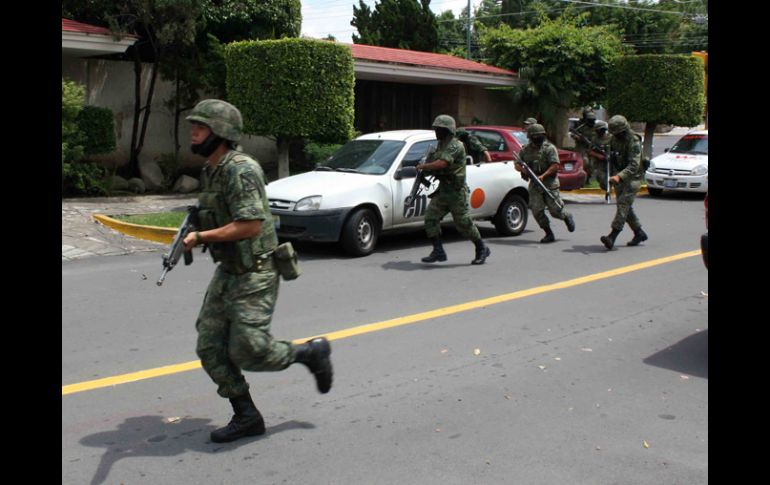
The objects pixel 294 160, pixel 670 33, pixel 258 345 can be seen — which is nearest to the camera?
pixel 258 345

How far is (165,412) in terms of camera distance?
17.2 ft

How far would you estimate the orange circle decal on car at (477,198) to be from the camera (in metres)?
12.2

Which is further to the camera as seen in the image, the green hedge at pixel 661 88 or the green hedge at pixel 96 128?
the green hedge at pixel 661 88

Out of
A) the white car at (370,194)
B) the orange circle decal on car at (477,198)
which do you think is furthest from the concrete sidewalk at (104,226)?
the orange circle decal on car at (477,198)

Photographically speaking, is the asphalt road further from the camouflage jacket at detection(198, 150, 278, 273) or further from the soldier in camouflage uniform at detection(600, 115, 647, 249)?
the soldier in camouflage uniform at detection(600, 115, 647, 249)

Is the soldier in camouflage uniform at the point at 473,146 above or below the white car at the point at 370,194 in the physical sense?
above

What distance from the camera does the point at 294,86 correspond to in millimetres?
14680

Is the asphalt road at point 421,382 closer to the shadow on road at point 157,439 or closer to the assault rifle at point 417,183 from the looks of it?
the shadow on road at point 157,439

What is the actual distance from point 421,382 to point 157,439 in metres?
1.83

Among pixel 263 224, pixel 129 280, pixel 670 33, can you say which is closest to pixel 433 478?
pixel 263 224

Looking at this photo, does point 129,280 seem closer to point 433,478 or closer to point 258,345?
point 258,345

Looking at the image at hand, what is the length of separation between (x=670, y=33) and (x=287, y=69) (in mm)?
46622

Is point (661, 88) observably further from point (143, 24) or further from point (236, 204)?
point (236, 204)

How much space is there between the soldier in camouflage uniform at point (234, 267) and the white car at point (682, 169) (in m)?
15.1
